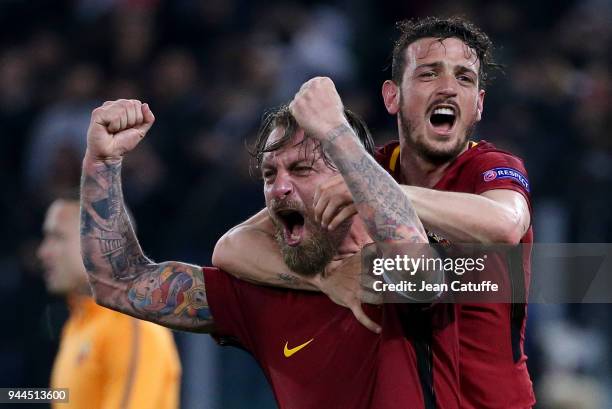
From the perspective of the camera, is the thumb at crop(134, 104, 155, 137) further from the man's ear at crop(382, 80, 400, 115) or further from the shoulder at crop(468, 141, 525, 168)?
the shoulder at crop(468, 141, 525, 168)

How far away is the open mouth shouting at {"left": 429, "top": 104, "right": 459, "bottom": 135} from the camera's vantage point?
3.95 metres

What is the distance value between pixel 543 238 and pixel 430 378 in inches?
155

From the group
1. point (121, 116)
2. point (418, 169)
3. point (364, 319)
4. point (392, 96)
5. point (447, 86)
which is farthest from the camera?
point (392, 96)

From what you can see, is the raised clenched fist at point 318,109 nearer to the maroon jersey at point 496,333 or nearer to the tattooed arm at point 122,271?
the maroon jersey at point 496,333

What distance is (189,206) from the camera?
7.78 metres

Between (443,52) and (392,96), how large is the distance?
0.98 ft

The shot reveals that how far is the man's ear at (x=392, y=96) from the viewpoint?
164 inches

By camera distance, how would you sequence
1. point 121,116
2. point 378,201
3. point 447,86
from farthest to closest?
point 447,86 → point 121,116 → point 378,201

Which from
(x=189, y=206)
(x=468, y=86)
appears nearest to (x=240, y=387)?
(x=189, y=206)

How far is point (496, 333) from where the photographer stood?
3.73 m

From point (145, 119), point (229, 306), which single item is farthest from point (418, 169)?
point (145, 119)

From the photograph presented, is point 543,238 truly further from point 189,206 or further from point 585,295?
point 189,206

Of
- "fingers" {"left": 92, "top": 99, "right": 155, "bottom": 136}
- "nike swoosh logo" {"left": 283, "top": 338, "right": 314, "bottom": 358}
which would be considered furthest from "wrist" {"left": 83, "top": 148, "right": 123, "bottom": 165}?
"nike swoosh logo" {"left": 283, "top": 338, "right": 314, "bottom": 358}

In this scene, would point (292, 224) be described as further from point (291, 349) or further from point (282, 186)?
point (291, 349)
